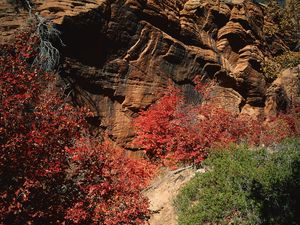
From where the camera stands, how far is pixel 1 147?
7.90 metres

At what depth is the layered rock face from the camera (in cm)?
1741

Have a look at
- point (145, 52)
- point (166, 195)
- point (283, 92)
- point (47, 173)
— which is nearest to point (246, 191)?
point (166, 195)

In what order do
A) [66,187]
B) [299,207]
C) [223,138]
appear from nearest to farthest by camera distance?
[299,207]
[66,187]
[223,138]

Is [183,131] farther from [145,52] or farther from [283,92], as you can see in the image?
[283,92]

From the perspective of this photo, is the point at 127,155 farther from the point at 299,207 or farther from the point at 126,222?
the point at 299,207

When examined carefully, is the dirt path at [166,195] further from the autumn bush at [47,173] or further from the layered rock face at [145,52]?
the layered rock face at [145,52]

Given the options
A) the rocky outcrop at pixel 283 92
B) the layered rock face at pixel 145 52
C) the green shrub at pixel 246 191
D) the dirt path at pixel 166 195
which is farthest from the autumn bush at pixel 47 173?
the rocky outcrop at pixel 283 92

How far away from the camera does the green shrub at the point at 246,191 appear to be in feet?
25.1

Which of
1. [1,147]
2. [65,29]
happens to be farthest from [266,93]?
[1,147]

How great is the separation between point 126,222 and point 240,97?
1944 centimetres

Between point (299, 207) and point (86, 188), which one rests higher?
point (299, 207)

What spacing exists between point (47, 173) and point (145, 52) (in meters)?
12.8

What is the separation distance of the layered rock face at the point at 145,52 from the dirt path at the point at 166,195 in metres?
6.36

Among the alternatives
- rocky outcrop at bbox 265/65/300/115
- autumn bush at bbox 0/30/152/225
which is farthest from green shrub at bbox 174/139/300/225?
rocky outcrop at bbox 265/65/300/115
